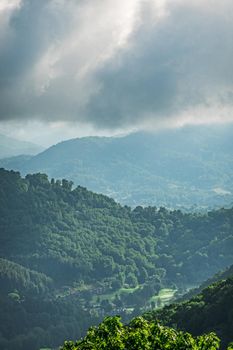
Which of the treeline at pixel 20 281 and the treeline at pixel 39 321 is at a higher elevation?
the treeline at pixel 20 281

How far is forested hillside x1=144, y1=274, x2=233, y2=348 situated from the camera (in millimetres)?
62997

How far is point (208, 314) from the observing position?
Result: 67000 millimetres

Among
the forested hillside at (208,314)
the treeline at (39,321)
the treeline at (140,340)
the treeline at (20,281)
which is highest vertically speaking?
the treeline at (140,340)

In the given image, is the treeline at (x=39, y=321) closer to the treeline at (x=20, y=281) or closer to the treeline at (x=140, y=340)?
the treeline at (x=20, y=281)

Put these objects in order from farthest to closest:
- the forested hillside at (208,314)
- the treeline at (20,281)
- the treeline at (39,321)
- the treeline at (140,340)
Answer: the treeline at (20,281) < the treeline at (39,321) < the forested hillside at (208,314) < the treeline at (140,340)

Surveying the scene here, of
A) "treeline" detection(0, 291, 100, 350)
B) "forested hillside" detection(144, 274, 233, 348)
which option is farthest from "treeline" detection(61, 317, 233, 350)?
"treeline" detection(0, 291, 100, 350)

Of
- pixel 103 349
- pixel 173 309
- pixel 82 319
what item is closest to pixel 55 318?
pixel 82 319

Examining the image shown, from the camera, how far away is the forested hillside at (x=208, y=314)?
207 feet

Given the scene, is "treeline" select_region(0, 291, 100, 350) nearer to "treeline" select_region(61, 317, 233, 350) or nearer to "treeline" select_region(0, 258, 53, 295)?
"treeline" select_region(0, 258, 53, 295)

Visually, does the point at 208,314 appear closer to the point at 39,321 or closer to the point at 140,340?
the point at 140,340

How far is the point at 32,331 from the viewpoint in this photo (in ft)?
525

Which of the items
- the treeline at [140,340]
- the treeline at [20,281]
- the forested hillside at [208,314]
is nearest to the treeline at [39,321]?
the treeline at [20,281]

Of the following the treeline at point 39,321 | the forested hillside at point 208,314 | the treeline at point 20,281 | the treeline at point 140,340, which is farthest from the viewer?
the treeline at point 20,281

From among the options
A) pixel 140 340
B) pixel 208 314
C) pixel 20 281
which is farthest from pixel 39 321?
pixel 140 340
